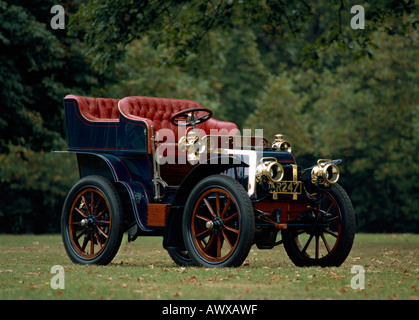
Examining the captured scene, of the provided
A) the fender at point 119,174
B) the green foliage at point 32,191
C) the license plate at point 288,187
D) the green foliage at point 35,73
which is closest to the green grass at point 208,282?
the fender at point 119,174

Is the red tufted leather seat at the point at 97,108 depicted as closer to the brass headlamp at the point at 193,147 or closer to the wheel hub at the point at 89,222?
the wheel hub at the point at 89,222

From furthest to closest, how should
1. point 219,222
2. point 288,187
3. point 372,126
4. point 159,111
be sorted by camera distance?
1. point 372,126
2. point 159,111
3. point 288,187
4. point 219,222

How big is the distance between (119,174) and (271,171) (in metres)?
2.27

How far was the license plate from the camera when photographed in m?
9.27

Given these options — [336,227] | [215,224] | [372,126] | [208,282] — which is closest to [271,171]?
[215,224]

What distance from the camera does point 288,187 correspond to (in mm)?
9359

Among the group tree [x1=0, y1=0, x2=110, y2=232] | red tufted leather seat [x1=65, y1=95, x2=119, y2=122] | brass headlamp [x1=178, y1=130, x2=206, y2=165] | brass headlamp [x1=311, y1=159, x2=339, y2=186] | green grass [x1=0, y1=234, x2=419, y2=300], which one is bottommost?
green grass [x1=0, y1=234, x2=419, y2=300]

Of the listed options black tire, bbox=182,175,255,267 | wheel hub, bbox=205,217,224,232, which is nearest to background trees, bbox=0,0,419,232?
black tire, bbox=182,175,255,267

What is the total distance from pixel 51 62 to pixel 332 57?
2176 cm

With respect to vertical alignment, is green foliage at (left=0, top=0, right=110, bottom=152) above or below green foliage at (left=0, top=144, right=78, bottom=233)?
above

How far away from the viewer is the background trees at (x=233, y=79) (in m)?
18.3

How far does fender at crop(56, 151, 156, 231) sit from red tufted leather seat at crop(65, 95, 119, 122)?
1.81 feet

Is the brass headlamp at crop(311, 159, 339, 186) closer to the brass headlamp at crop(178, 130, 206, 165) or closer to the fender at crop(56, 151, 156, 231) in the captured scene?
the brass headlamp at crop(178, 130, 206, 165)

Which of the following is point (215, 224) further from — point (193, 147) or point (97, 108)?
point (97, 108)
